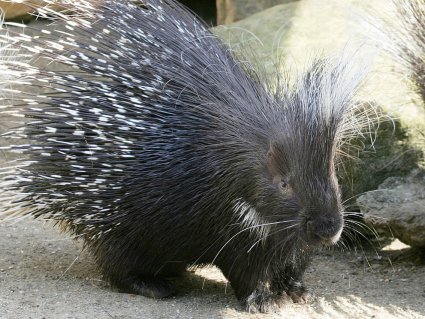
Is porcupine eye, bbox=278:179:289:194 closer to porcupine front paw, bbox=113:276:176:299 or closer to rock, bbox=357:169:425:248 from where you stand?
porcupine front paw, bbox=113:276:176:299

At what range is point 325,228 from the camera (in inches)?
124

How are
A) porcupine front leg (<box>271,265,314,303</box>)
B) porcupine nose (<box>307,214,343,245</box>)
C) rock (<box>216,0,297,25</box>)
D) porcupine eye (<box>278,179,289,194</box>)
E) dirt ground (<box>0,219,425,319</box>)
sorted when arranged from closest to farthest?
1. porcupine nose (<box>307,214,343,245</box>)
2. porcupine eye (<box>278,179,289,194</box>)
3. dirt ground (<box>0,219,425,319</box>)
4. porcupine front leg (<box>271,265,314,303</box>)
5. rock (<box>216,0,297,25</box>)

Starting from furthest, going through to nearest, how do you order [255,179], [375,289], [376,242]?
[376,242]
[375,289]
[255,179]

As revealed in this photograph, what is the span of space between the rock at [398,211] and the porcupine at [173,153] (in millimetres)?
598

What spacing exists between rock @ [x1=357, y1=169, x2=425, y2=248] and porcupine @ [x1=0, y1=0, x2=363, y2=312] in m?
0.60

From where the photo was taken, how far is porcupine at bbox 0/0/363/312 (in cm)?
340

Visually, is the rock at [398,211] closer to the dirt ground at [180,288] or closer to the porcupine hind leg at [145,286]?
the dirt ground at [180,288]

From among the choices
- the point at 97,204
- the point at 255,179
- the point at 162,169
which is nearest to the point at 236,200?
the point at 255,179

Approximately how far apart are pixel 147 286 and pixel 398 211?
1.36 metres

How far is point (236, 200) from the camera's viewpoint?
345 cm

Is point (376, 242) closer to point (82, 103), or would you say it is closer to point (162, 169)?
point (162, 169)

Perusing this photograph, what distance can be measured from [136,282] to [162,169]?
614 mm

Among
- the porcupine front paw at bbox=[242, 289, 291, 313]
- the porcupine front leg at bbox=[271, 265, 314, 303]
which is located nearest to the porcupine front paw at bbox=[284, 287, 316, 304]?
the porcupine front leg at bbox=[271, 265, 314, 303]

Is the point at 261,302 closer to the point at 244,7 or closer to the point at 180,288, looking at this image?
the point at 180,288
